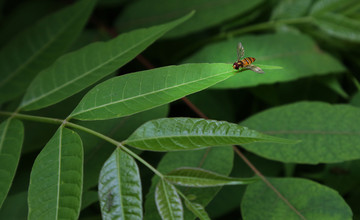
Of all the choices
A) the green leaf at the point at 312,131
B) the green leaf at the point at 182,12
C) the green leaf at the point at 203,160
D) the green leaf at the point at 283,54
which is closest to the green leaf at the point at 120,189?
the green leaf at the point at 203,160

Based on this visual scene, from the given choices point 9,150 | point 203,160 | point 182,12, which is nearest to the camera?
point 9,150

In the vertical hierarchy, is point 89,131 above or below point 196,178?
above

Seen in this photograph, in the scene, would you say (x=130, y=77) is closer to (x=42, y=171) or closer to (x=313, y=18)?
(x=42, y=171)

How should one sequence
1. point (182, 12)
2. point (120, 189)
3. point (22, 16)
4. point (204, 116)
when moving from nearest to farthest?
1. point (120, 189)
2. point (204, 116)
3. point (182, 12)
4. point (22, 16)

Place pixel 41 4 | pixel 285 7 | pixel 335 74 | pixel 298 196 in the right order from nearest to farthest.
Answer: pixel 298 196 < pixel 335 74 < pixel 285 7 < pixel 41 4

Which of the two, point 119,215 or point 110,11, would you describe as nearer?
point 119,215

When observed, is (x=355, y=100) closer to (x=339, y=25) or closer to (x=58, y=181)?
(x=339, y=25)

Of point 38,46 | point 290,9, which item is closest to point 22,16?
point 38,46

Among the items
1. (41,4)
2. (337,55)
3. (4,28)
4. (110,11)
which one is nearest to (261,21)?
(337,55)
